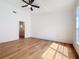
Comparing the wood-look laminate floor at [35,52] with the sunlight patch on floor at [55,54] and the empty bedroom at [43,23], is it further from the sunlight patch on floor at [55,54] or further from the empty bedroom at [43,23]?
the empty bedroom at [43,23]

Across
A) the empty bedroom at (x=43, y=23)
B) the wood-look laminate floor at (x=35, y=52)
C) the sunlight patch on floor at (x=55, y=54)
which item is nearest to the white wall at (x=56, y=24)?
the empty bedroom at (x=43, y=23)

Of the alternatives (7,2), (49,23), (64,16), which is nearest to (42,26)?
(49,23)

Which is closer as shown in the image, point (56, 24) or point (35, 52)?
point (35, 52)

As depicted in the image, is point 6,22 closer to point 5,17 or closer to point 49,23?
point 5,17

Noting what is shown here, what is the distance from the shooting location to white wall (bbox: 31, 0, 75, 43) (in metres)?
5.91

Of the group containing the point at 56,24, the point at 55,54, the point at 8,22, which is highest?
the point at 8,22

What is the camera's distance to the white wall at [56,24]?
591 cm

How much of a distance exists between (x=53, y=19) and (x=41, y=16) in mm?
1480

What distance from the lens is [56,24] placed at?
21.9 ft

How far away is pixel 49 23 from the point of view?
23.4ft

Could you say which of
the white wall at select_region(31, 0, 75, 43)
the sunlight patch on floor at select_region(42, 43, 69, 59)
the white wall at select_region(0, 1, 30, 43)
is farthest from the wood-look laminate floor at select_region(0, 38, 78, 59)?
the white wall at select_region(31, 0, 75, 43)

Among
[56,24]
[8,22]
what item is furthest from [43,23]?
[8,22]

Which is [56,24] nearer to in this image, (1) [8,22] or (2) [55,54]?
(2) [55,54]

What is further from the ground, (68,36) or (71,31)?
(71,31)
